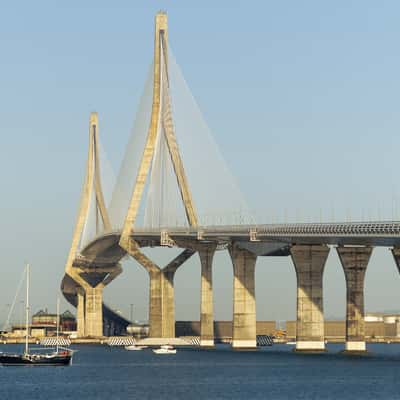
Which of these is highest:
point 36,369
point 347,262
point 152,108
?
point 152,108

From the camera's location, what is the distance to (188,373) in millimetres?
128625

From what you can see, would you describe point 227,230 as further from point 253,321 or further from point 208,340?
point 208,340

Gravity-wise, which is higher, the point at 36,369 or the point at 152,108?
the point at 152,108

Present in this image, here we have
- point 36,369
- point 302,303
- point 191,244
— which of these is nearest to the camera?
point 36,369

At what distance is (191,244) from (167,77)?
23591mm

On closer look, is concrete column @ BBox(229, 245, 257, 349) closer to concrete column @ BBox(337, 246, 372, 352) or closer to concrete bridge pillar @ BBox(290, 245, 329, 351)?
concrete bridge pillar @ BBox(290, 245, 329, 351)

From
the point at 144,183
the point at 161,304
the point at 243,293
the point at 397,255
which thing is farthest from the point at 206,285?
the point at 397,255

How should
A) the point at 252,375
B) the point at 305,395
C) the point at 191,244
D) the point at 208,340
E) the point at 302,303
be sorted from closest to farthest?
the point at 305,395 < the point at 252,375 < the point at 302,303 < the point at 191,244 < the point at 208,340

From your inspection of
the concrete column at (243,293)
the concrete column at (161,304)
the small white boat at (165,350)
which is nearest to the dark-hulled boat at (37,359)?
the concrete column at (243,293)

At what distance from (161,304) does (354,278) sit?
35.9 metres

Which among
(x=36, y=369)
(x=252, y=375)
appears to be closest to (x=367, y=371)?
(x=252, y=375)

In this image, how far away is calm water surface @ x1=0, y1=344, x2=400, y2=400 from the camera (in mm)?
104625

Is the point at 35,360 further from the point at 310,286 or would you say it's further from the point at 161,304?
the point at 161,304

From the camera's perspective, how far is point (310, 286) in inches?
6117
